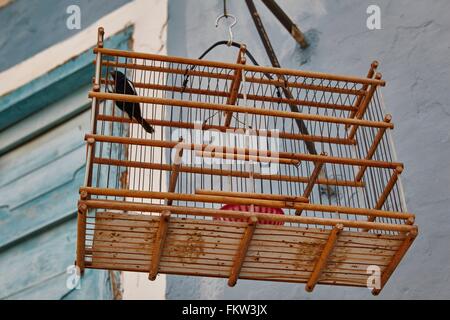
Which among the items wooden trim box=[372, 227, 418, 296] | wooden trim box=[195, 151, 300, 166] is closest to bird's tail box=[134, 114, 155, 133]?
wooden trim box=[195, 151, 300, 166]

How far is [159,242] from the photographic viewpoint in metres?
1.95

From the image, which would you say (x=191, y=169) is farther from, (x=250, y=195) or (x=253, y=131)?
(x=250, y=195)

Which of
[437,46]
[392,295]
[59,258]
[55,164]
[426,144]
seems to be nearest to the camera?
[392,295]

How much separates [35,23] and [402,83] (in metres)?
2.13

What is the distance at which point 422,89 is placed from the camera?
3.00 m

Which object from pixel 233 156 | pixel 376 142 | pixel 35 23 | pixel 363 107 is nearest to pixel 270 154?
pixel 233 156

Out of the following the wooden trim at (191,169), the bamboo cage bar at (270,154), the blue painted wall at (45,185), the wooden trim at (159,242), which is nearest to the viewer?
the wooden trim at (159,242)

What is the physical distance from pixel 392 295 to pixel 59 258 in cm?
138

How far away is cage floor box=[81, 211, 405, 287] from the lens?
6.36ft

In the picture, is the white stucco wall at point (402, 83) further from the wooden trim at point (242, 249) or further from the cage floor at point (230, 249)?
the wooden trim at point (242, 249)

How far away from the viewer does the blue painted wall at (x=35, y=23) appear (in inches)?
166

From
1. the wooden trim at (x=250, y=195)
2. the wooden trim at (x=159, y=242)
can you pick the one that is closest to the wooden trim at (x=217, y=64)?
the wooden trim at (x=250, y=195)

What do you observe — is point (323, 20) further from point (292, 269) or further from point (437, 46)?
point (292, 269)

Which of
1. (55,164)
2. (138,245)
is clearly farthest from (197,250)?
(55,164)
